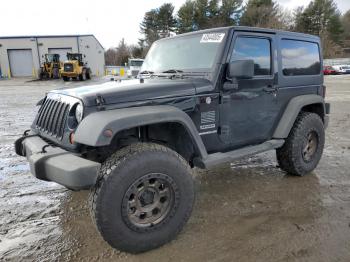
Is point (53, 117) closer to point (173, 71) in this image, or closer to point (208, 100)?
point (173, 71)

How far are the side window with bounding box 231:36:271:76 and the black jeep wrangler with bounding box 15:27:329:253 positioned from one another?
0.04 feet

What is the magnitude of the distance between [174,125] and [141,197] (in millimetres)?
796

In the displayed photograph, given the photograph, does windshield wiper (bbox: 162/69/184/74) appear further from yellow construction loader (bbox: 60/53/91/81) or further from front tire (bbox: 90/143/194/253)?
yellow construction loader (bbox: 60/53/91/81)

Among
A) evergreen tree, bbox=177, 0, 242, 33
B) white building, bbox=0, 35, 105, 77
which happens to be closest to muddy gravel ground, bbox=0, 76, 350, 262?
white building, bbox=0, 35, 105, 77

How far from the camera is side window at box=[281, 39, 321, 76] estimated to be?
4188mm

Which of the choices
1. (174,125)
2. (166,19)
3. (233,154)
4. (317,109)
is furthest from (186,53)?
(166,19)

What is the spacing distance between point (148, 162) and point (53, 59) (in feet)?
104

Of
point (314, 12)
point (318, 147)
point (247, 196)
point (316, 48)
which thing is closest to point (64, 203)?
point (247, 196)

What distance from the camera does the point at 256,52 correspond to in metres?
3.81

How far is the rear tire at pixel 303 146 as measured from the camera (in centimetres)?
427

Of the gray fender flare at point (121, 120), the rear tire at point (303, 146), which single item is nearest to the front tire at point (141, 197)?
the gray fender flare at point (121, 120)

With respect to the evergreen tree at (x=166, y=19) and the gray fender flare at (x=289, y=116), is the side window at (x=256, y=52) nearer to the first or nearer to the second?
the gray fender flare at (x=289, y=116)

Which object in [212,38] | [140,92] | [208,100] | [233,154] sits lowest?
[233,154]

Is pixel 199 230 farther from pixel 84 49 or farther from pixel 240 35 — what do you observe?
pixel 84 49
